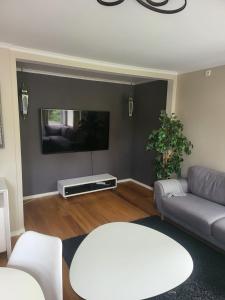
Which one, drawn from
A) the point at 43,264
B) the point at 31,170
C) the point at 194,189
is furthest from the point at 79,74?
the point at 43,264

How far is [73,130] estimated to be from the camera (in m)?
4.05

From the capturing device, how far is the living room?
4.45ft

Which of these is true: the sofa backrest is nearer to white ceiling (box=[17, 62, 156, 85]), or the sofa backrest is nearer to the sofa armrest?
the sofa armrest

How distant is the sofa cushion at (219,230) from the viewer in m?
2.30

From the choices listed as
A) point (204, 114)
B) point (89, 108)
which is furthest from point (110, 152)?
point (204, 114)

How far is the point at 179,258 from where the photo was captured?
5.01ft

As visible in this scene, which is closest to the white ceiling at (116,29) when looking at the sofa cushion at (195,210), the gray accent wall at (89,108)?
the gray accent wall at (89,108)

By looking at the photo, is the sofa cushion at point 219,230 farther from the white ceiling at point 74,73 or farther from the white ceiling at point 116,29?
the white ceiling at point 74,73

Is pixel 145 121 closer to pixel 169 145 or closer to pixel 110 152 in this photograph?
pixel 110 152

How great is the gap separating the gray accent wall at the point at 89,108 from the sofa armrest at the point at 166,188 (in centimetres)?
129

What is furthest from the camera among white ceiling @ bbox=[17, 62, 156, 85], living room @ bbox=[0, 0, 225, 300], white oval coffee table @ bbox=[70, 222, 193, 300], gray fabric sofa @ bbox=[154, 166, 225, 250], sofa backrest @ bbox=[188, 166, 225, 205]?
white ceiling @ bbox=[17, 62, 156, 85]

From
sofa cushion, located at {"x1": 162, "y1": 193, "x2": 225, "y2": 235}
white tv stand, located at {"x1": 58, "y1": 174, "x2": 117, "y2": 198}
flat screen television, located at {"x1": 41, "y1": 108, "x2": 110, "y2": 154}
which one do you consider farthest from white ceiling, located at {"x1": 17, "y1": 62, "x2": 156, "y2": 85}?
sofa cushion, located at {"x1": 162, "y1": 193, "x2": 225, "y2": 235}

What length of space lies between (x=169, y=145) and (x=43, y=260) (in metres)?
2.65

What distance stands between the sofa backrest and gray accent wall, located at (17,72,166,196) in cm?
134
